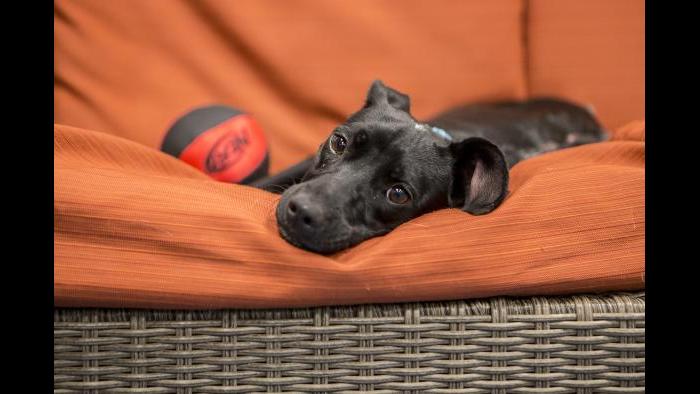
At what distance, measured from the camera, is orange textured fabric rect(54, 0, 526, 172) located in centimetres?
356

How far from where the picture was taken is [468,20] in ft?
12.7

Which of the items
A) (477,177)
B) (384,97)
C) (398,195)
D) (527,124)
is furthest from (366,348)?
(527,124)

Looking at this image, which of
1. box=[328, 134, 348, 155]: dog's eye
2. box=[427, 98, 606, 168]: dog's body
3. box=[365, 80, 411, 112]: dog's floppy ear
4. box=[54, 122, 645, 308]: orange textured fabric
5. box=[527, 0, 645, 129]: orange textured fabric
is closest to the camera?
box=[54, 122, 645, 308]: orange textured fabric

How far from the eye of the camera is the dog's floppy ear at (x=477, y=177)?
2.19m

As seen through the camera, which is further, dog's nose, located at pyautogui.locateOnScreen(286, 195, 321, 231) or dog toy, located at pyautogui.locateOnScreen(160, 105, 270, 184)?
dog toy, located at pyautogui.locateOnScreen(160, 105, 270, 184)

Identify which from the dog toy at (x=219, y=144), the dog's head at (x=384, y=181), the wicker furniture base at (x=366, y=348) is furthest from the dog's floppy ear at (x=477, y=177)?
the dog toy at (x=219, y=144)

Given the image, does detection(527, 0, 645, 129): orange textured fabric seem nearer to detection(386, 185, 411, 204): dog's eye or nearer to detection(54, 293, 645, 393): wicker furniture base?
detection(386, 185, 411, 204): dog's eye

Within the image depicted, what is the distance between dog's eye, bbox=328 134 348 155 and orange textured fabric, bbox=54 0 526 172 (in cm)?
119

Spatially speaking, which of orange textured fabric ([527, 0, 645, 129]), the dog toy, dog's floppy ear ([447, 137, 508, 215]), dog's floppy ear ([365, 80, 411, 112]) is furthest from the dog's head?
orange textured fabric ([527, 0, 645, 129])

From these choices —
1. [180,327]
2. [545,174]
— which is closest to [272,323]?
[180,327]

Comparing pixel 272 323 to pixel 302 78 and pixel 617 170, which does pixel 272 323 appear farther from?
pixel 302 78

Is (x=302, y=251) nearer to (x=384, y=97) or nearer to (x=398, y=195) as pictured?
(x=398, y=195)

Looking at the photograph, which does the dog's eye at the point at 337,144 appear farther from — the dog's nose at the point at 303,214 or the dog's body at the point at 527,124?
the dog's body at the point at 527,124

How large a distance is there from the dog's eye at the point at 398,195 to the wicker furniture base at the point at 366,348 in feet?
1.48
